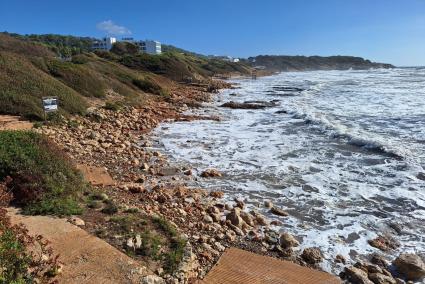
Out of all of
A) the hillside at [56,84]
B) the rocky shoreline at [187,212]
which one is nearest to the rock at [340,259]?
the rocky shoreline at [187,212]

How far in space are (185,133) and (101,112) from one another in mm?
4425

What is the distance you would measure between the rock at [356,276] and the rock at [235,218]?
90.3 inches

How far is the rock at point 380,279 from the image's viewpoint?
6.71 m

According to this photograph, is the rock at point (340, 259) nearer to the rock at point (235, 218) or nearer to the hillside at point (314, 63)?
the rock at point (235, 218)

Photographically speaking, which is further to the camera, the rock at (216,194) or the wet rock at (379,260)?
the rock at (216,194)

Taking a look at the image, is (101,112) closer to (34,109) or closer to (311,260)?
(34,109)

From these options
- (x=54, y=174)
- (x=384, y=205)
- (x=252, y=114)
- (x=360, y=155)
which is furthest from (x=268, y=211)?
(x=252, y=114)

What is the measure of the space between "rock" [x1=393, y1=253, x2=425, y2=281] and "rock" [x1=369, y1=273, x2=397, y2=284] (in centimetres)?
41

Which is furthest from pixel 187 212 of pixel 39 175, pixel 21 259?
pixel 21 259

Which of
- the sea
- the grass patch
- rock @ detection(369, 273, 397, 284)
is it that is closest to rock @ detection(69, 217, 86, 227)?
the grass patch

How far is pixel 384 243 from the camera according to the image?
8180 mm

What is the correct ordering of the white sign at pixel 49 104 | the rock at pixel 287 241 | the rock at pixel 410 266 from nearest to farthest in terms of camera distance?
the rock at pixel 410 266, the rock at pixel 287 241, the white sign at pixel 49 104

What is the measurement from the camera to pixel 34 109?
16.6 metres

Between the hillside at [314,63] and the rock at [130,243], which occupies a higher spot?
the hillside at [314,63]
